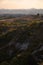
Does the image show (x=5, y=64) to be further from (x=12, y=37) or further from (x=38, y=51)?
(x=12, y=37)

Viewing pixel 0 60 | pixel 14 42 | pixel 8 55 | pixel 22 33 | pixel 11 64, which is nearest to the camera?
pixel 11 64

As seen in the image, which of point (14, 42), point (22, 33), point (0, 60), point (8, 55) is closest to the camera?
point (0, 60)

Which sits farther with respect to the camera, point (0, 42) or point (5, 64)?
point (0, 42)

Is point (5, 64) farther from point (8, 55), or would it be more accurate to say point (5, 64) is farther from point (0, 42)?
point (0, 42)

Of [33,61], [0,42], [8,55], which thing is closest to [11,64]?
[33,61]

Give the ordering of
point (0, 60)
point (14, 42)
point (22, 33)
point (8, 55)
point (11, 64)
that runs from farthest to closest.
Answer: point (22, 33)
point (14, 42)
point (8, 55)
point (0, 60)
point (11, 64)

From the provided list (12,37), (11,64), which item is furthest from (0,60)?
(12,37)

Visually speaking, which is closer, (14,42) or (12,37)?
(14,42)

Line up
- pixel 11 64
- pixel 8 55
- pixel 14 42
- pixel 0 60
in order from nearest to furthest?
pixel 11 64 < pixel 0 60 < pixel 8 55 < pixel 14 42

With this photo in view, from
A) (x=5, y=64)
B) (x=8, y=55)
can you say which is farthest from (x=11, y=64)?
(x=8, y=55)
